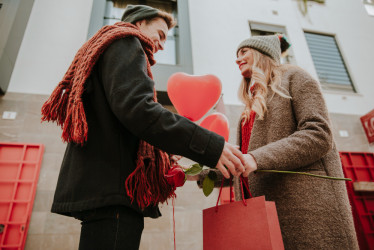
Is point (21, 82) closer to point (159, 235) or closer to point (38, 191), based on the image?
point (38, 191)

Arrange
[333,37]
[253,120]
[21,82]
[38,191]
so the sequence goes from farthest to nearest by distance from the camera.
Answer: [333,37] → [21,82] → [38,191] → [253,120]

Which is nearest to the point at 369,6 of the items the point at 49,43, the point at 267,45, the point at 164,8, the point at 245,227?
the point at 164,8

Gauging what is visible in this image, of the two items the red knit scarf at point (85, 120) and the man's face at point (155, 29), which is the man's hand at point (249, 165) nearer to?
the red knit scarf at point (85, 120)

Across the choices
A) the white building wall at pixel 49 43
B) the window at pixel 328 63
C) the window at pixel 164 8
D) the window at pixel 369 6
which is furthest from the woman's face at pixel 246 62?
the window at pixel 369 6

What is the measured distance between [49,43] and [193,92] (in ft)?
10.7

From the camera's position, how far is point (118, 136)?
0.82 m

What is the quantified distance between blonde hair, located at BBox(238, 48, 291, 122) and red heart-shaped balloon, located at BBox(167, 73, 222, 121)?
365 mm

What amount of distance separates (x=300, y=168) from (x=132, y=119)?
0.72m

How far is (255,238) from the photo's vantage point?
70cm

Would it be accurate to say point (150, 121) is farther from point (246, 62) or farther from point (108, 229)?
point (246, 62)

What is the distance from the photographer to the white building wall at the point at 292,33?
14.4 feet

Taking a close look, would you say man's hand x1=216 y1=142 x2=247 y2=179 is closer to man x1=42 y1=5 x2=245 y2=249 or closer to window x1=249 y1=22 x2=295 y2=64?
man x1=42 y1=5 x2=245 y2=249

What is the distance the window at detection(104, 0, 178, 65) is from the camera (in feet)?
13.7

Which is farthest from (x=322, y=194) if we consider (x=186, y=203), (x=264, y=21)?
(x=264, y=21)
